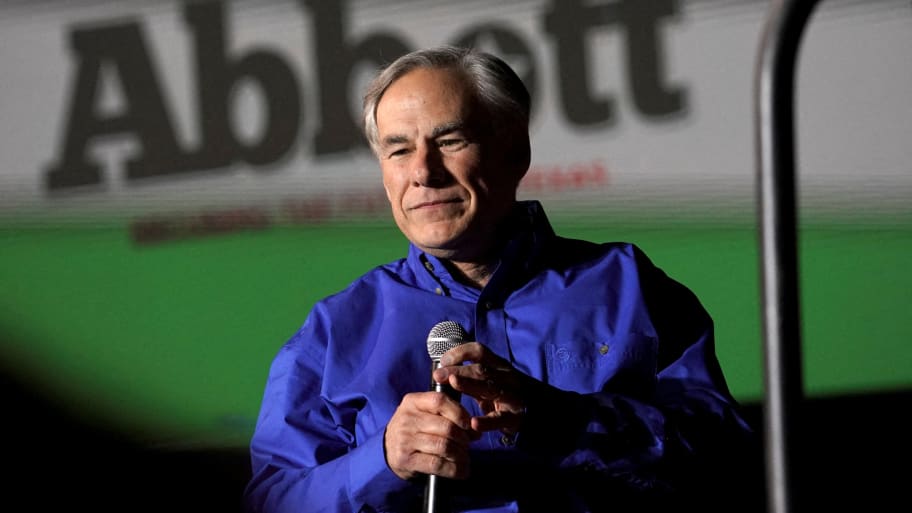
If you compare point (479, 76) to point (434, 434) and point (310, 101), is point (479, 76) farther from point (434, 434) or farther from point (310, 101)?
point (310, 101)

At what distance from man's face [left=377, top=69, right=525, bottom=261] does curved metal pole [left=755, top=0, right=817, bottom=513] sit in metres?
0.91

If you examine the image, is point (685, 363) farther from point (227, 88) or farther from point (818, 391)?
point (227, 88)

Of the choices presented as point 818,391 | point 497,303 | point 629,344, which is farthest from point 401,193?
point 818,391

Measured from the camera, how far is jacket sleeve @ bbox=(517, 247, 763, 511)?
4.72ft

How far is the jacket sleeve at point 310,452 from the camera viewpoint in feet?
4.83

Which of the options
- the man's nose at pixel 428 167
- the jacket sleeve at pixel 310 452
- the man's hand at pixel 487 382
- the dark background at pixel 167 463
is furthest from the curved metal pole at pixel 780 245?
the dark background at pixel 167 463

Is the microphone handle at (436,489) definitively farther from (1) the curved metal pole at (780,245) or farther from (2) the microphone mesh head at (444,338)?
(1) the curved metal pole at (780,245)

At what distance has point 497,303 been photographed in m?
1.67

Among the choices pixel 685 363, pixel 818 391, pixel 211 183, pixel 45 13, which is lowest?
pixel 818 391

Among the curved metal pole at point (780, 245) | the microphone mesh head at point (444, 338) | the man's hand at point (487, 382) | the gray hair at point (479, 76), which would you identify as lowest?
the man's hand at point (487, 382)

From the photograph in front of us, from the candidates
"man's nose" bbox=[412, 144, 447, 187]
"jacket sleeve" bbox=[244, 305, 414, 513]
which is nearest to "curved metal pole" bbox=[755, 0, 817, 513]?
"jacket sleeve" bbox=[244, 305, 414, 513]

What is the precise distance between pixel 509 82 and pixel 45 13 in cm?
158

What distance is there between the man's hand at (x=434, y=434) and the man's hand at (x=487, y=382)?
2 centimetres

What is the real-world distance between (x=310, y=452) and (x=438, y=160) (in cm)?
45
